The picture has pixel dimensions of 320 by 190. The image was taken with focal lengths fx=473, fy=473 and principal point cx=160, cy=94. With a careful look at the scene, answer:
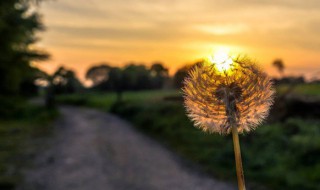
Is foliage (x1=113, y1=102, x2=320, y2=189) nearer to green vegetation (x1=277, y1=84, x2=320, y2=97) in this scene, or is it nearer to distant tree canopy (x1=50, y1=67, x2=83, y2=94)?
green vegetation (x1=277, y1=84, x2=320, y2=97)

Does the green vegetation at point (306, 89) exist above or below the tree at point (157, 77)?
below

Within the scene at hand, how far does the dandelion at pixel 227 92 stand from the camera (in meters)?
2.28

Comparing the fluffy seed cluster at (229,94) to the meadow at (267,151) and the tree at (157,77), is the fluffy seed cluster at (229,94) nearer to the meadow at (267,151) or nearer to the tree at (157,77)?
the meadow at (267,151)

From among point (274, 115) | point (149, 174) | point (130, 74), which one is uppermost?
point (130, 74)

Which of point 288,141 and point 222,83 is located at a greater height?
point 222,83

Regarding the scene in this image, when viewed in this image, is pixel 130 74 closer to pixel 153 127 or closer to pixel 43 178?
pixel 153 127

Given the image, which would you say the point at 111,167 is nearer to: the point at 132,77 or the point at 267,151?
the point at 267,151

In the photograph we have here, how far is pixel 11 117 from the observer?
132 ft

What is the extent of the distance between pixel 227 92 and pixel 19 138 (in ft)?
91.2

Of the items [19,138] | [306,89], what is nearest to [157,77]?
[19,138]

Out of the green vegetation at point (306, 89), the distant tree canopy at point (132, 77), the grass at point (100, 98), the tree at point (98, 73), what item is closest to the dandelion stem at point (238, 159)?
the green vegetation at point (306, 89)

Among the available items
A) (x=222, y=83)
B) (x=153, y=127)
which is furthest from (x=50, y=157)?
(x=222, y=83)

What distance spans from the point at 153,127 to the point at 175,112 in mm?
1738

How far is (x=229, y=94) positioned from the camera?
7.42ft
